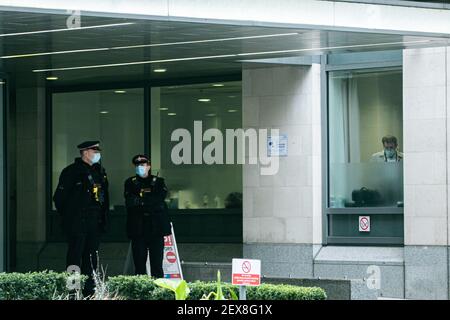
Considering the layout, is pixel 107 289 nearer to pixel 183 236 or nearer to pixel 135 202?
pixel 135 202

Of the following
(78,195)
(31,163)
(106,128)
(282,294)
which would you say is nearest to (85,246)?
(78,195)

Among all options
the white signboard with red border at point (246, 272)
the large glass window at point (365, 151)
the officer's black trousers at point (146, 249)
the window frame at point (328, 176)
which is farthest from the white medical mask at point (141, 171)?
the white signboard with red border at point (246, 272)

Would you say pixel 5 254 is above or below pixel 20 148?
below

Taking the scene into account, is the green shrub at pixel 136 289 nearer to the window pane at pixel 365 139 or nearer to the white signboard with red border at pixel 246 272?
the white signboard with red border at pixel 246 272

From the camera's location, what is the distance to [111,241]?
63.8ft

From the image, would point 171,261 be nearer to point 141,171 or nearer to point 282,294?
point 141,171

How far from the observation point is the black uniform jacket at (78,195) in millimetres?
14953

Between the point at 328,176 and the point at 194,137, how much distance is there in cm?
282

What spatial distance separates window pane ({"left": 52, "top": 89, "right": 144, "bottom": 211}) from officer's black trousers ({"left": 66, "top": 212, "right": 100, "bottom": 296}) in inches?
176

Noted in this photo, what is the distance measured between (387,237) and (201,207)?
11.9 feet

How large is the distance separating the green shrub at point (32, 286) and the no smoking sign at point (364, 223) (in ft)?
21.4

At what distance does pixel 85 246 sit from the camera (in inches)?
591
